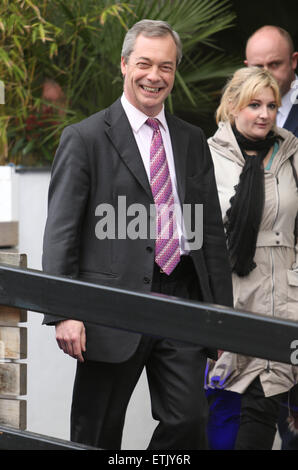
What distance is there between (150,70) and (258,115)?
0.82 meters

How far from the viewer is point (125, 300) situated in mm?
1928

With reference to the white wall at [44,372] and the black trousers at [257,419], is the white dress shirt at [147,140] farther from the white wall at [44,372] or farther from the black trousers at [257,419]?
the white wall at [44,372]

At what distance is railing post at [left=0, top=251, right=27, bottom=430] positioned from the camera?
2346mm

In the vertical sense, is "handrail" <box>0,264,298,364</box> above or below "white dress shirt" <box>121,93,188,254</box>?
below

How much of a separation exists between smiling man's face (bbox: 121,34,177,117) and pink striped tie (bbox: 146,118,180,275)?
19 centimetres

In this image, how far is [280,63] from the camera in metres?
4.21

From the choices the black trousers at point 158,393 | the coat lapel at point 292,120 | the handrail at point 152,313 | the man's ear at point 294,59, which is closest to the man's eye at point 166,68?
the black trousers at point 158,393

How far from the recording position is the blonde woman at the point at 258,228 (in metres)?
3.54

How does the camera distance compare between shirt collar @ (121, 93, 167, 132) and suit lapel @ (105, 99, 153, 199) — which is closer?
suit lapel @ (105, 99, 153, 199)

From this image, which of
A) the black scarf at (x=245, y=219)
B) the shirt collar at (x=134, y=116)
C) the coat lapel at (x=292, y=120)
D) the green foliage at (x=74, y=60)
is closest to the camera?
the shirt collar at (x=134, y=116)

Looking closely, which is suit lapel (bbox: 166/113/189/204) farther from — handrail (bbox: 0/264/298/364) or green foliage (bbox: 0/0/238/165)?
green foliage (bbox: 0/0/238/165)

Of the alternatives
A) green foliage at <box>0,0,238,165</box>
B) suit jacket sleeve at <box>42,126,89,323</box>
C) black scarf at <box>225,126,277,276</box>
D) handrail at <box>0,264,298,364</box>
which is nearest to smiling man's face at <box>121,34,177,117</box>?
suit jacket sleeve at <box>42,126,89,323</box>

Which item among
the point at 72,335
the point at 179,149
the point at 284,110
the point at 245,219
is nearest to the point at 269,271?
the point at 245,219

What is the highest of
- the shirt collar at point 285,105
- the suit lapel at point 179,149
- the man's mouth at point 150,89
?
the shirt collar at point 285,105
